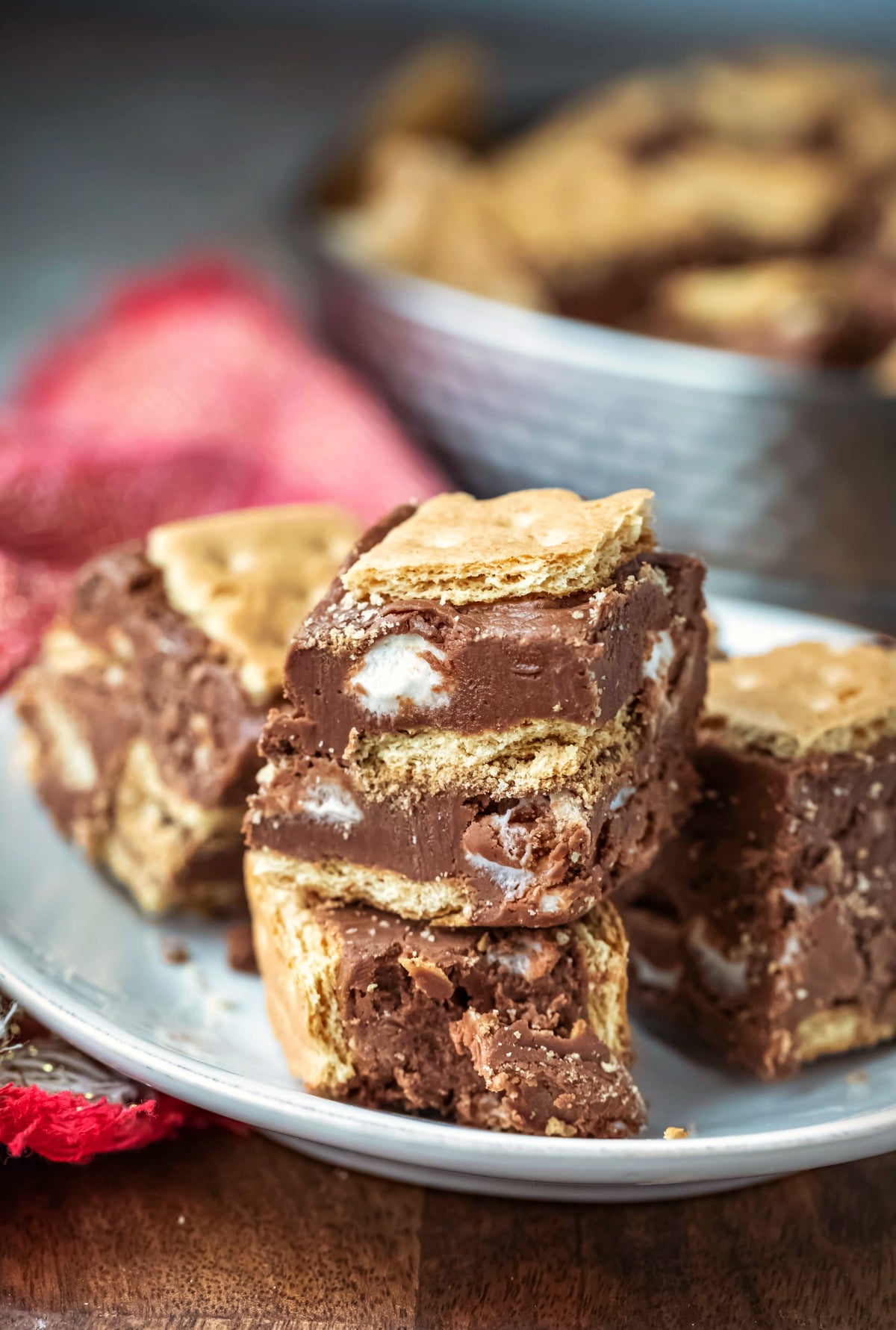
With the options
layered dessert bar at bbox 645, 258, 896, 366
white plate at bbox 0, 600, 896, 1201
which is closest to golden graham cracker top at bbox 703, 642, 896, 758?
white plate at bbox 0, 600, 896, 1201

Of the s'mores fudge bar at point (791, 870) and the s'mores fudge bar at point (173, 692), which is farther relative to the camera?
the s'mores fudge bar at point (173, 692)

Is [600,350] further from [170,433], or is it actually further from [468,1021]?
[468,1021]

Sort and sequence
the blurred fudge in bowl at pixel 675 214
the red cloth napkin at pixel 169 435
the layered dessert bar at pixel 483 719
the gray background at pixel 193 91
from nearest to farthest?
the layered dessert bar at pixel 483 719, the red cloth napkin at pixel 169 435, the blurred fudge in bowl at pixel 675 214, the gray background at pixel 193 91

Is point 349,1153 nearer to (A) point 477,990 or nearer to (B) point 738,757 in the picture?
(A) point 477,990

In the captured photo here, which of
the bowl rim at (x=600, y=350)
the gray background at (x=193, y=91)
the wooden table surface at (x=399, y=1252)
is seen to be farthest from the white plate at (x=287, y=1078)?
the gray background at (x=193, y=91)

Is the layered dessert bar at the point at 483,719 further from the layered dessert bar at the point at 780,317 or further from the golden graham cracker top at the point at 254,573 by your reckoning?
the layered dessert bar at the point at 780,317

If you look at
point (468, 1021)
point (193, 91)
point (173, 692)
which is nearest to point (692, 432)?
point (173, 692)
